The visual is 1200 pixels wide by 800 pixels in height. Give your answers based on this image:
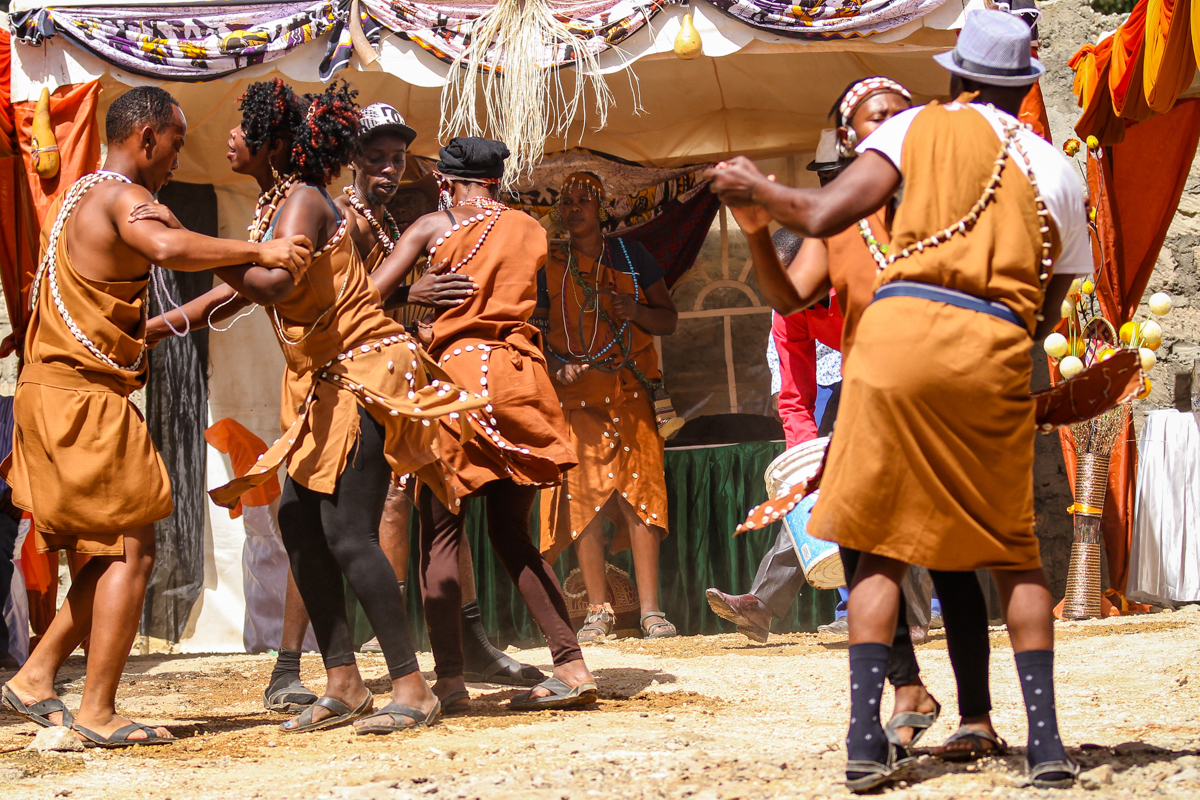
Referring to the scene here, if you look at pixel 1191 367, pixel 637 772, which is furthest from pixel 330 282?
pixel 1191 367

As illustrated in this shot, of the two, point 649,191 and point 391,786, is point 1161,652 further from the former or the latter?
point 649,191

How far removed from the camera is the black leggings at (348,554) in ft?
10.7

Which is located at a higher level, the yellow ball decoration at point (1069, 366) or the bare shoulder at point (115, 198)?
the bare shoulder at point (115, 198)

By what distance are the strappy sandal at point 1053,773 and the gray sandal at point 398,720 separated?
1.63 metres

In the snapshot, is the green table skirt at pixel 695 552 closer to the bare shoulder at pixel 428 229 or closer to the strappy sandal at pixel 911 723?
the bare shoulder at pixel 428 229

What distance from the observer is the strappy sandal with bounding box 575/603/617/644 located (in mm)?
5777

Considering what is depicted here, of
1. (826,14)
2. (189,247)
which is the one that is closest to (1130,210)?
(826,14)

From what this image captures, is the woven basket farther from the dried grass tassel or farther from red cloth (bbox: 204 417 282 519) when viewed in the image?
red cloth (bbox: 204 417 282 519)

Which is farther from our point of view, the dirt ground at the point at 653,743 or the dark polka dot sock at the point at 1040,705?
the dirt ground at the point at 653,743

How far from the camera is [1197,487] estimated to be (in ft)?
19.4

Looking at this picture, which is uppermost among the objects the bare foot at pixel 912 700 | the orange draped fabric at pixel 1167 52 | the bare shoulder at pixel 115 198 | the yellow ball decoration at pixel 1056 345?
the orange draped fabric at pixel 1167 52

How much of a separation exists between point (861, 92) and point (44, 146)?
372 cm

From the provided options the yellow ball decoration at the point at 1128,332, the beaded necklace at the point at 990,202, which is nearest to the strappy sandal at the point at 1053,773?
the beaded necklace at the point at 990,202

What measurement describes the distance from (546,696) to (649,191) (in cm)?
393
